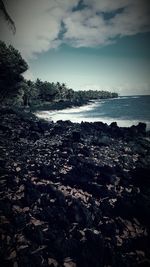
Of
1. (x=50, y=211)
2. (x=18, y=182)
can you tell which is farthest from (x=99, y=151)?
(x=50, y=211)

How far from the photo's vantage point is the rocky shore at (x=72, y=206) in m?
7.14

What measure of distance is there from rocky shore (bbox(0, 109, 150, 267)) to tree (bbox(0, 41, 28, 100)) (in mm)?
18739

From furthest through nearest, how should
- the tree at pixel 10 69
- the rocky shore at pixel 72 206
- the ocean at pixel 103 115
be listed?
the ocean at pixel 103 115
the tree at pixel 10 69
the rocky shore at pixel 72 206

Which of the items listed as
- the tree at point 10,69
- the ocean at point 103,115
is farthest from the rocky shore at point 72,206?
the ocean at point 103,115

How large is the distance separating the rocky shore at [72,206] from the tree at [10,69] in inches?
738

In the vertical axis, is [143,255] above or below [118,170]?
below

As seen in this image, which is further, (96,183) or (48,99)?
(48,99)

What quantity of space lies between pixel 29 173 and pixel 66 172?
2027mm

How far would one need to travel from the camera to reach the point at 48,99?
96.4 metres

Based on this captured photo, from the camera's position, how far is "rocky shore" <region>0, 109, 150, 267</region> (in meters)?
7.14

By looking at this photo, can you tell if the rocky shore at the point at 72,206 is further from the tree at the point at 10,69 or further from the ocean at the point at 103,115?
the ocean at the point at 103,115

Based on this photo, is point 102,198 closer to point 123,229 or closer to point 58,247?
point 123,229

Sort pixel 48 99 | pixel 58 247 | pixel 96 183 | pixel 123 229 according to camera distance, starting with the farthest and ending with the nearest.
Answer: pixel 48 99
pixel 96 183
pixel 123 229
pixel 58 247

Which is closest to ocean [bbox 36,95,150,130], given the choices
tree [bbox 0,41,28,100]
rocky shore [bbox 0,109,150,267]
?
tree [bbox 0,41,28,100]
